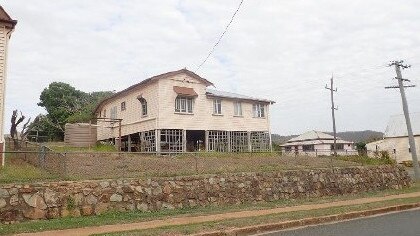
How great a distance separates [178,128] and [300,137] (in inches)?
1791

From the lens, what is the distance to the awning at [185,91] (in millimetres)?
28000

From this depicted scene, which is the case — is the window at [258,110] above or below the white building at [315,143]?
above

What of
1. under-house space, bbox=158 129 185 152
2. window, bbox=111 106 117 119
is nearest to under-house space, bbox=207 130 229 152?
under-house space, bbox=158 129 185 152

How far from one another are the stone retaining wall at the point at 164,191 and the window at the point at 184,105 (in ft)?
34.9

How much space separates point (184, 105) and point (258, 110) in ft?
24.4

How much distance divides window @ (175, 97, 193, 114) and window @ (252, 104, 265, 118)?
6.34 metres

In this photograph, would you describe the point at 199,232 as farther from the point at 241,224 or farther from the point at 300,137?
the point at 300,137

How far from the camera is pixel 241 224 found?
1138cm

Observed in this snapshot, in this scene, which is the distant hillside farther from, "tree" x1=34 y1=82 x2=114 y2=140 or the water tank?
the water tank

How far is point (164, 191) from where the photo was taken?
1575 centimetres

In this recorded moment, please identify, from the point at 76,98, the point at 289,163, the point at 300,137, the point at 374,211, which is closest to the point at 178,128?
the point at 289,163

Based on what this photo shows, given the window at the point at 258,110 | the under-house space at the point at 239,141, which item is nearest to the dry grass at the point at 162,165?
the under-house space at the point at 239,141

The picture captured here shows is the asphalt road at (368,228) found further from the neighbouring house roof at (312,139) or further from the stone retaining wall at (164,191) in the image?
the neighbouring house roof at (312,139)

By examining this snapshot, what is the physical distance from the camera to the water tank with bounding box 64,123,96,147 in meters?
32.1
